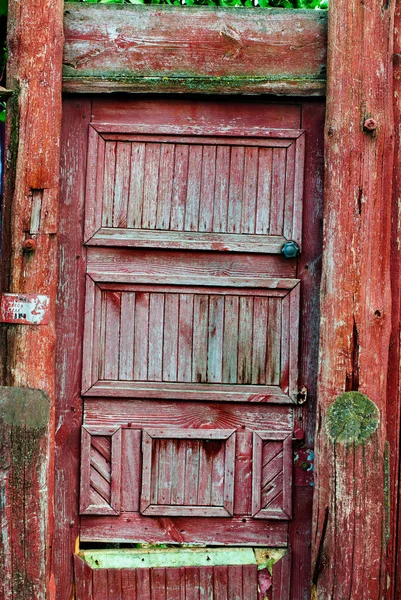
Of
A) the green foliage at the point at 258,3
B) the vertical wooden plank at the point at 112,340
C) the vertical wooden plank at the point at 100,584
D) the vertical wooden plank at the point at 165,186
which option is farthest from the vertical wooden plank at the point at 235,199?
the vertical wooden plank at the point at 100,584

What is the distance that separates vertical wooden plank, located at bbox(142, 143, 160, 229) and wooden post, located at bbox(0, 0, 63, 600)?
0.41 m

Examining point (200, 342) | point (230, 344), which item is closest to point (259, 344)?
point (230, 344)

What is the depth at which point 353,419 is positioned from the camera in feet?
9.29

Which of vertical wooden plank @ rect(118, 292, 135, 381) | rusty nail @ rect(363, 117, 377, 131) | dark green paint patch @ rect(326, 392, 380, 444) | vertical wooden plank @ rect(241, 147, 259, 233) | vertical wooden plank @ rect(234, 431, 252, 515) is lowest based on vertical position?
vertical wooden plank @ rect(234, 431, 252, 515)

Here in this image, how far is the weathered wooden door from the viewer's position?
305 centimetres

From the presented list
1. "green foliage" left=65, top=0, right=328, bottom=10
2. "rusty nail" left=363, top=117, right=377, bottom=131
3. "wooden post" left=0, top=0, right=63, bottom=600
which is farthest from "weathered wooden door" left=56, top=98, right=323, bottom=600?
"green foliage" left=65, top=0, right=328, bottom=10

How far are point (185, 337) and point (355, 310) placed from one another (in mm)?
780

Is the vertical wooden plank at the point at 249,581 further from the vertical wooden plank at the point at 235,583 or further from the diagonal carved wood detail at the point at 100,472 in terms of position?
the diagonal carved wood detail at the point at 100,472

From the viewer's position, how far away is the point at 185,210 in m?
3.08

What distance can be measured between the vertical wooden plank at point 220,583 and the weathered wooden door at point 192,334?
35mm

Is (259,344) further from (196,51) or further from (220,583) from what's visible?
(196,51)

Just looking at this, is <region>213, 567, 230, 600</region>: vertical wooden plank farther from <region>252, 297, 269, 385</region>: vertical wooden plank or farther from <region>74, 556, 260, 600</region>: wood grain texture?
<region>252, 297, 269, 385</region>: vertical wooden plank

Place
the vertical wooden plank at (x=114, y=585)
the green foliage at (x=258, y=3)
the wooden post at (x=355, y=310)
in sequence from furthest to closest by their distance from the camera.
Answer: the green foliage at (x=258, y=3), the vertical wooden plank at (x=114, y=585), the wooden post at (x=355, y=310)

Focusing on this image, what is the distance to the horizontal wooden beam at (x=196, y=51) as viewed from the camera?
9.89 feet
